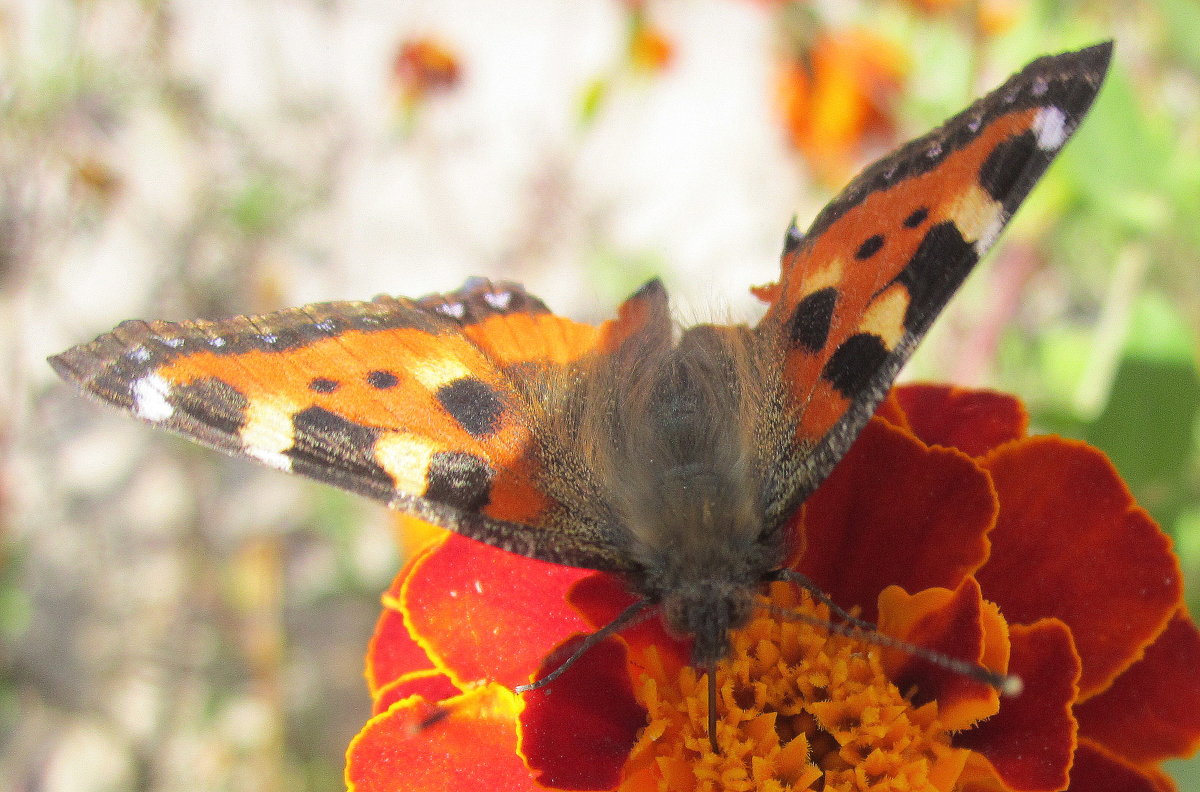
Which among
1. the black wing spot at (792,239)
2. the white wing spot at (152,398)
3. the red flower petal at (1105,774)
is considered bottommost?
the white wing spot at (152,398)

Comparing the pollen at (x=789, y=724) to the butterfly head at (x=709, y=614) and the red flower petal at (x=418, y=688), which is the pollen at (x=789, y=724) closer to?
the butterfly head at (x=709, y=614)

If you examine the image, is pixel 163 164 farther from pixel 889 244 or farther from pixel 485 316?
pixel 889 244

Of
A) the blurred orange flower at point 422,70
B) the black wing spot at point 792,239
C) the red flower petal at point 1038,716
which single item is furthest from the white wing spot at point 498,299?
the blurred orange flower at point 422,70

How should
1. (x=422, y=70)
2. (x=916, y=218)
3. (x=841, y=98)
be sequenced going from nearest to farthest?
(x=916, y=218) → (x=841, y=98) → (x=422, y=70)

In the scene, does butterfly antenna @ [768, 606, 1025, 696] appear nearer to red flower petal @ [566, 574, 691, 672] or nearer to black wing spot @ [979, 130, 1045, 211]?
red flower petal @ [566, 574, 691, 672]

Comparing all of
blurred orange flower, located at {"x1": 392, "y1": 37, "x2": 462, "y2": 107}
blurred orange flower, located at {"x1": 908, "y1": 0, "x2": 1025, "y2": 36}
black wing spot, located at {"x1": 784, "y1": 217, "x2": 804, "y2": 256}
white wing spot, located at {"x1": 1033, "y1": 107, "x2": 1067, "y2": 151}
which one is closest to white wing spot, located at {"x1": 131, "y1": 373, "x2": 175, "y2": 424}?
black wing spot, located at {"x1": 784, "y1": 217, "x2": 804, "y2": 256}

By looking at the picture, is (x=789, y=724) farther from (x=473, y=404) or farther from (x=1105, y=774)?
Answer: (x=473, y=404)

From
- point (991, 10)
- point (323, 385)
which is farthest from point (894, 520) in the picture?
point (991, 10)
